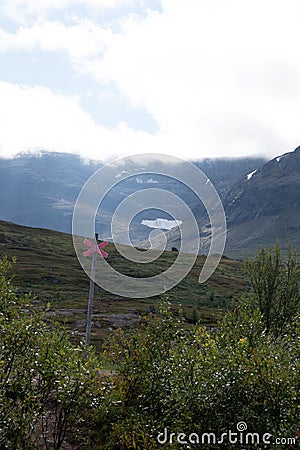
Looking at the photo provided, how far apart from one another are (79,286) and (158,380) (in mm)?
79086

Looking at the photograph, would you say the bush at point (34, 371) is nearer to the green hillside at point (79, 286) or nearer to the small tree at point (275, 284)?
the small tree at point (275, 284)

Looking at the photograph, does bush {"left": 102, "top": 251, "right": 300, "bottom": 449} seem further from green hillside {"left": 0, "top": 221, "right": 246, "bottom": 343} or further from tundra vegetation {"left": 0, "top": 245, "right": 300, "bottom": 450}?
green hillside {"left": 0, "top": 221, "right": 246, "bottom": 343}

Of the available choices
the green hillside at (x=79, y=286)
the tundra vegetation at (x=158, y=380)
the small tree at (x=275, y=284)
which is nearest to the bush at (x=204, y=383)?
the tundra vegetation at (x=158, y=380)

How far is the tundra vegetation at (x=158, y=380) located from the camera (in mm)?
9773

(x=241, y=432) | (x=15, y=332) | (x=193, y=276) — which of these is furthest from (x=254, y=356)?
(x=193, y=276)

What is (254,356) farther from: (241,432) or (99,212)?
(99,212)

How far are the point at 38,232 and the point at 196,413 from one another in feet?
506

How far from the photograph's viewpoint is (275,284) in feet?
90.1

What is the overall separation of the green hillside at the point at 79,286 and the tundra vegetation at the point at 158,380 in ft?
70.2

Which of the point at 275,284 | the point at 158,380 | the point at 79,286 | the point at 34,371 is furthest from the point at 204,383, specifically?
the point at 79,286

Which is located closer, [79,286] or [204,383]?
[204,383]

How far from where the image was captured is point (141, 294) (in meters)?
17.5

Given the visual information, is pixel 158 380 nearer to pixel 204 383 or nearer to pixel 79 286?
pixel 204 383

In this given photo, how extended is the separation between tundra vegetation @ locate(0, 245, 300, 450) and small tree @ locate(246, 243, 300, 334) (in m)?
14.3
